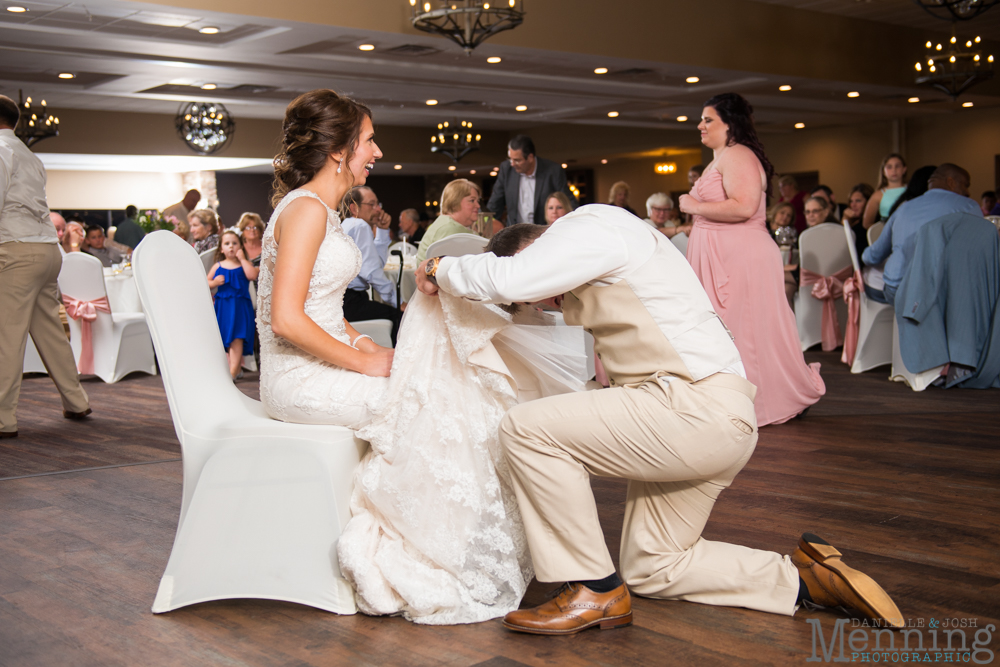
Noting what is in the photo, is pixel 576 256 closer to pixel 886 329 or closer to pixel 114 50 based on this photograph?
pixel 886 329

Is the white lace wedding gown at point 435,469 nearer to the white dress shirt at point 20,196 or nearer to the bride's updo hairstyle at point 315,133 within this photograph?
the bride's updo hairstyle at point 315,133

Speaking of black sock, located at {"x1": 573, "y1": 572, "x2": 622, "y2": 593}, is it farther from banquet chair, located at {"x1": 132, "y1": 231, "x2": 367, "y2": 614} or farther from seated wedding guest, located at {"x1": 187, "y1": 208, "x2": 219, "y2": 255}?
seated wedding guest, located at {"x1": 187, "y1": 208, "x2": 219, "y2": 255}

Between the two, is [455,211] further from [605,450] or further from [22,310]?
[605,450]

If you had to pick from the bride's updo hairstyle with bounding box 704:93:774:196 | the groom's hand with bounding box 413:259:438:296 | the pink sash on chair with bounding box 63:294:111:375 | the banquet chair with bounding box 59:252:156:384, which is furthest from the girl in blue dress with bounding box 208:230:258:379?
the groom's hand with bounding box 413:259:438:296

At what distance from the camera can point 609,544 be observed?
252 centimetres

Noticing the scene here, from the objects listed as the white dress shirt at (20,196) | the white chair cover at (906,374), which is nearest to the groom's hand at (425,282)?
the white dress shirt at (20,196)

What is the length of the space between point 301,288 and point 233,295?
14.1 feet

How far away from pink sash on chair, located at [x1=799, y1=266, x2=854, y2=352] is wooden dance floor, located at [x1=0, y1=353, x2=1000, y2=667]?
258cm

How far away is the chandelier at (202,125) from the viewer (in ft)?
33.6

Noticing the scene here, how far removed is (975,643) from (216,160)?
55.7 feet

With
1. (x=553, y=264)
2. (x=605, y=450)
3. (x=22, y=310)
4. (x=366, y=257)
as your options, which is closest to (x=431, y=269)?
(x=553, y=264)

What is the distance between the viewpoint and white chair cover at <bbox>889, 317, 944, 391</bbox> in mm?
5176

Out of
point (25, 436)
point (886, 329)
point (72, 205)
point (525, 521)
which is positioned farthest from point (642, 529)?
point (72, 205)

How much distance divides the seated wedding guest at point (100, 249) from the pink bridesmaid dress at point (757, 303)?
7092 millimetres
